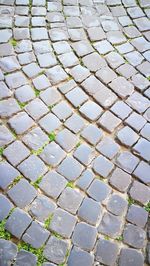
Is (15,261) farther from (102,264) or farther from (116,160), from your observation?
(116,160)

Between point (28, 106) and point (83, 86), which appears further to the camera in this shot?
point (83, 86)

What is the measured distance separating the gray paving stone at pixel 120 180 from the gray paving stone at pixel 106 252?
544mm

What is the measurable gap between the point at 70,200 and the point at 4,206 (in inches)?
23.7

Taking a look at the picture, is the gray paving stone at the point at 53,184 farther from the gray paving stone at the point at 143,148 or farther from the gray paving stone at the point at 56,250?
the gray paving stone at the point at 143,148

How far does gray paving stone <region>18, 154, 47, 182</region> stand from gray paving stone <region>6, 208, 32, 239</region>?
1.14ft

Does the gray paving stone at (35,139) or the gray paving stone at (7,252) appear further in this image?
the gray paving stone at (35,139)

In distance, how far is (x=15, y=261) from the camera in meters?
2.52

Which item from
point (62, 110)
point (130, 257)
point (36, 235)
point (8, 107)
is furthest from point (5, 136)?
point (130, 257)

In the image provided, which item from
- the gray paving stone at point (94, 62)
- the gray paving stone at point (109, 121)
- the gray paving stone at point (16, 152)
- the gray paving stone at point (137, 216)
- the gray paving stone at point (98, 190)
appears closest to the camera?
the gray paving stone at point (137, 216)

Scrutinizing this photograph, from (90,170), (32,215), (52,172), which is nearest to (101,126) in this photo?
(90,170)

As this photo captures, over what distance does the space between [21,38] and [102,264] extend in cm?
288

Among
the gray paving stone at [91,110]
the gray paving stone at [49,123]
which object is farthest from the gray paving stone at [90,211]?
the gray paving stone at [91,110]

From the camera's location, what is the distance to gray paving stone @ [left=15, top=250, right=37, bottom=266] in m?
2.52

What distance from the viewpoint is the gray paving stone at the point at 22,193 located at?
9.23 ft
